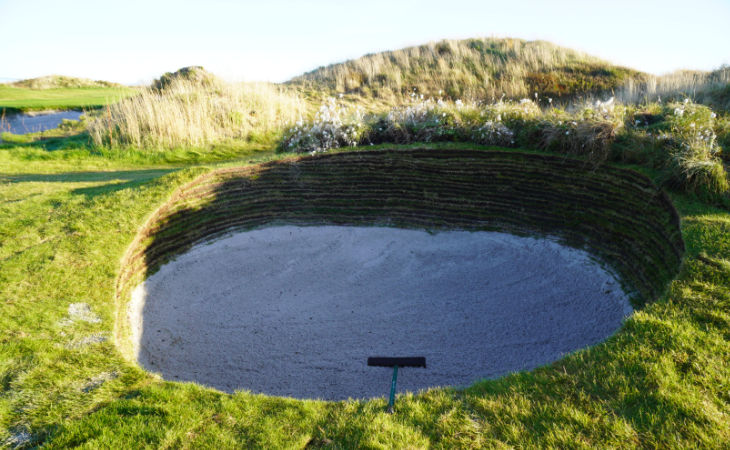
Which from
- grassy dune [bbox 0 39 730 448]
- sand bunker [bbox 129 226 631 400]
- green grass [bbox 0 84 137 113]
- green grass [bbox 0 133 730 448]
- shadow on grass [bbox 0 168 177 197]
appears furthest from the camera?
green grass [bbox 0 84 137 113]

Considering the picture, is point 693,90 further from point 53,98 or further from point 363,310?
point 53,98

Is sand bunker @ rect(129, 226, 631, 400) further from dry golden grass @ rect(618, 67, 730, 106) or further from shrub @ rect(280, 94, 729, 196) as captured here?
dry golden grass @ rect(618, 67, 730, 106)

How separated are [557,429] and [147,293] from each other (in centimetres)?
597

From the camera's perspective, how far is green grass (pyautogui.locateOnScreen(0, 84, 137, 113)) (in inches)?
765

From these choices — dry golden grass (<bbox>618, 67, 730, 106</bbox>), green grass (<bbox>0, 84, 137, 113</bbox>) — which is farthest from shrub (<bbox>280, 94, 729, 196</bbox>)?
green grass (<bbox>0, 84, 137, 113</bbox>)

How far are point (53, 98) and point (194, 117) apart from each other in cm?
1421

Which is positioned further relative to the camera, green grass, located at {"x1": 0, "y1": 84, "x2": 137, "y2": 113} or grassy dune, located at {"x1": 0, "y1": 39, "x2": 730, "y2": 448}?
green grass, located at {"x1": 0, "y1": 84, "x2": 137, "y2": 113}

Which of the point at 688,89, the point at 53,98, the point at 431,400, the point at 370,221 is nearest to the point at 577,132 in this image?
the point at 370,221

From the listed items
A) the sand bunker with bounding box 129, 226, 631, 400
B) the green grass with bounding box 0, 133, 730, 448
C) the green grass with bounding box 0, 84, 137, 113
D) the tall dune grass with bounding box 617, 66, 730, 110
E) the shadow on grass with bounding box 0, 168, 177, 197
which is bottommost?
the sand bunker with bounding box 129, 226, 631, 400

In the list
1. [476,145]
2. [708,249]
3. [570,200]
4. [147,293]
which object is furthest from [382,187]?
[708,249]

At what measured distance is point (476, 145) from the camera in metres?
9.05

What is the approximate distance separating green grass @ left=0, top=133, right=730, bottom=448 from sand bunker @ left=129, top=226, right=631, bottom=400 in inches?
44.2

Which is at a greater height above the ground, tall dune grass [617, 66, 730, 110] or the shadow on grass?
tall dune grass [617, 66, 730, 110]

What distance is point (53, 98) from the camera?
22.7m
